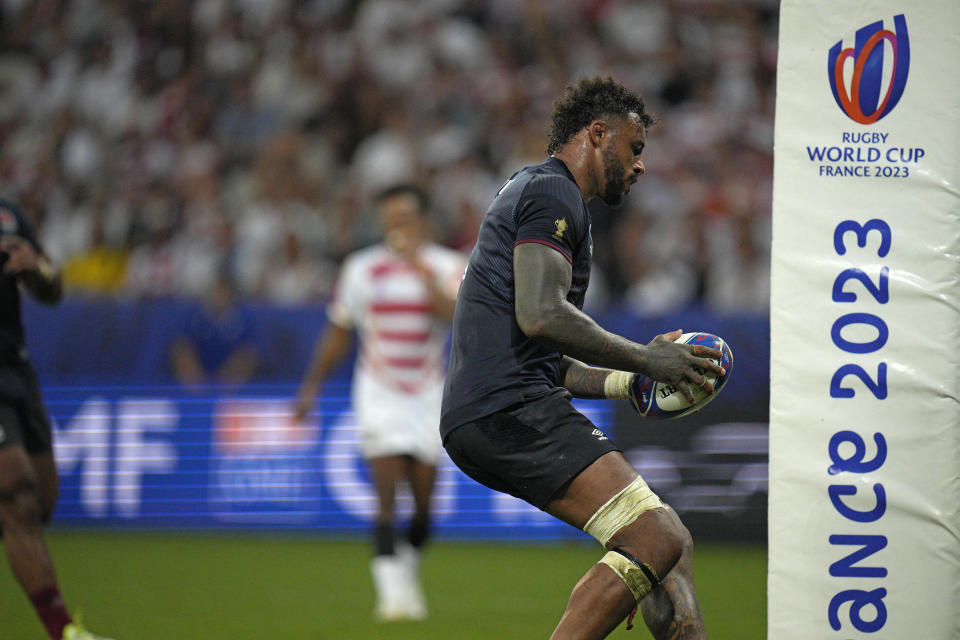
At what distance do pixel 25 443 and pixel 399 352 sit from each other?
3030mm

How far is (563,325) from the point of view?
449 centimetres

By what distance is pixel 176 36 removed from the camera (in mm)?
16641

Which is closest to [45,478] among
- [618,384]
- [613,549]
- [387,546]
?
[387,546]

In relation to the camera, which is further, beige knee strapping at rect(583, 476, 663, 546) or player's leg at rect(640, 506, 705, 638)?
player's leg at rect(640, 506, 705, 638)

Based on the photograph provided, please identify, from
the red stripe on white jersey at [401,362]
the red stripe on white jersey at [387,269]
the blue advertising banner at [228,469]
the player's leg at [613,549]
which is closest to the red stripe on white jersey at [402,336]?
the red stripe on white jersey at [401,362]

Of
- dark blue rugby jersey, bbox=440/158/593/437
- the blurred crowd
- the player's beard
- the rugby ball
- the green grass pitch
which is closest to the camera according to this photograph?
dark blue rugby jersey, bbox=440/158/593/437

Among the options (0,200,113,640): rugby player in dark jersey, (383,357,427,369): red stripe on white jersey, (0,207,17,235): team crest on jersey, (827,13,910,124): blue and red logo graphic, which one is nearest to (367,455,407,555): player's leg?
(383,357,427,369): red stripe on white jersey

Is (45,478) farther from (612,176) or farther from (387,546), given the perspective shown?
(612,176)

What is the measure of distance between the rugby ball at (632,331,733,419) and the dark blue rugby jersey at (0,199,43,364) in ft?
10.6

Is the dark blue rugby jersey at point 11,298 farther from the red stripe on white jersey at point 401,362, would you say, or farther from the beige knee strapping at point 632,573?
the beige knee strapping at point 632,573

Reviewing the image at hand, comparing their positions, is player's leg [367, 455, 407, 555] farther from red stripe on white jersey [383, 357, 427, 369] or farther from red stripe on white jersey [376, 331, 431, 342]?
red stripe on white jersey [376, 331, 431, 342]

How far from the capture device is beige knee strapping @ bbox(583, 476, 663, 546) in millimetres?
4590

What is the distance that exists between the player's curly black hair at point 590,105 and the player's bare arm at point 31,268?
2793mm

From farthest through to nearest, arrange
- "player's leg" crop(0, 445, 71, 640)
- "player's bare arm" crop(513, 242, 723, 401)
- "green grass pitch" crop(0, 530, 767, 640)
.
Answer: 1. "green grass pitch" crop(0, 530, 767, 640)
2. "player's leg" crop(0, 445, 71, 640)
3. "player's bare arm" crop(513, 242, 723, 401)
